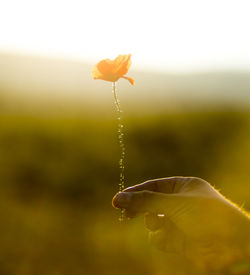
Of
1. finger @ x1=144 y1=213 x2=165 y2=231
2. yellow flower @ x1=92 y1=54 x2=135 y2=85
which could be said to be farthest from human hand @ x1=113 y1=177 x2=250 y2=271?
yellow flower @ x1=92 y1=54 x2=135 y2=85

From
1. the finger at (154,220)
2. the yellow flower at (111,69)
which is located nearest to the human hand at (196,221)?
the finger at (154,220)

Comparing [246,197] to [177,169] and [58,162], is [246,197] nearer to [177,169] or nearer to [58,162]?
[177,169]

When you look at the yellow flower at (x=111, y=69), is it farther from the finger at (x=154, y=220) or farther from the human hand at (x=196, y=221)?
the finger at (x=154, y=220)

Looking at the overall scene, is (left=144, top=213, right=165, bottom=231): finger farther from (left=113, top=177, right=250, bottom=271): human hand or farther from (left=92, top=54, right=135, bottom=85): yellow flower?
(left=92, top=54, right=135, bottom=85): yellow flower

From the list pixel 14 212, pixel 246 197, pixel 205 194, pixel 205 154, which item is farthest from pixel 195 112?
pixel 205 194

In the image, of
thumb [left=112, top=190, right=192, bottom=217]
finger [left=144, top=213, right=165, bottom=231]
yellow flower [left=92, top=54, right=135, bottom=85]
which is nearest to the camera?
thumb [left=112, top=190, right=192, bottom=217]

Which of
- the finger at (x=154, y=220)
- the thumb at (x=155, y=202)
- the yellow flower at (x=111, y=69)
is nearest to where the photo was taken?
the thumb at (x=155, y=202)
